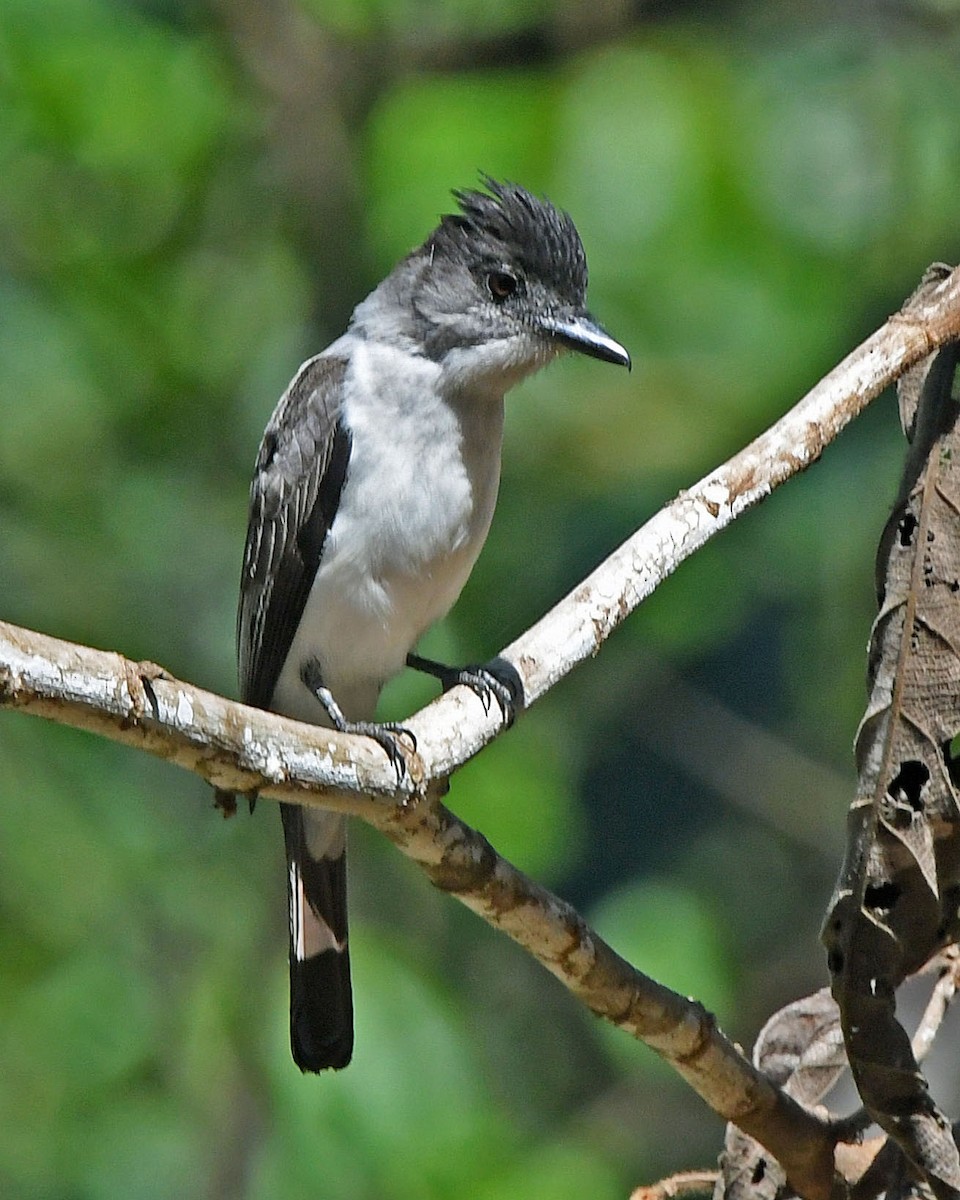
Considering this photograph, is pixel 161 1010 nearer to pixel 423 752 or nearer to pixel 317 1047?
pixel 317 1047

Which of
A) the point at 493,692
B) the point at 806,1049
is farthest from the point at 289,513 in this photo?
the point at 806,1049

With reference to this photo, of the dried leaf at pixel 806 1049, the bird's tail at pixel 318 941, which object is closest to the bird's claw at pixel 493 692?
the dried leaf at pixel 806 1049

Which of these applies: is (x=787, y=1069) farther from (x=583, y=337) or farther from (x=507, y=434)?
(x=507, y=434)

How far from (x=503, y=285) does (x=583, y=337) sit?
25 centimetres

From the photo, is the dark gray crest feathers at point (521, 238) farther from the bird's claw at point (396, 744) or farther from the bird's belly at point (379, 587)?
the bird's claw at point (396, 744)

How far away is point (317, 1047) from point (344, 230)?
10.7 ft

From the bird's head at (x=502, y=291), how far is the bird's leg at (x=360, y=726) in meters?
0.74

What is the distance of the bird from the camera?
3662mm

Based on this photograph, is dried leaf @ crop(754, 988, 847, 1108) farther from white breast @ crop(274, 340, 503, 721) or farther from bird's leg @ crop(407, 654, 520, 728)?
white breast @ crop(274, 340, 503, 721)

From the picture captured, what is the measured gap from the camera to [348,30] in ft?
19.6

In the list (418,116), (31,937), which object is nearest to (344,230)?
(418,116)

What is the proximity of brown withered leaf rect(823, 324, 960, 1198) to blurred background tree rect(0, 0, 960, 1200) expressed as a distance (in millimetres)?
2466

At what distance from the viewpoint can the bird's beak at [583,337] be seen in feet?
12.6

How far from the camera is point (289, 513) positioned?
3820 mm
